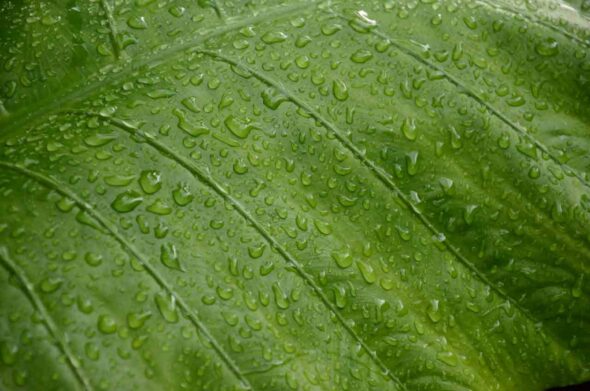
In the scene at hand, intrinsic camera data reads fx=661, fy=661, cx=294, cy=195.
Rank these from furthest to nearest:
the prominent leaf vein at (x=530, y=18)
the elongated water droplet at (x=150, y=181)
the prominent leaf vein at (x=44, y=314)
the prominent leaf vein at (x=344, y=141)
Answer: the prominent leaf vein at (x=530, y=18) < the prominent leaf vein at (x=344, y=141) < the elongated water droplet at (x=150, y=181) < the prominent leaf vein at (x=44, y=314)

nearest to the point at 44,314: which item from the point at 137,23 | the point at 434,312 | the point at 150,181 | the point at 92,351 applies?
the point at 92,351

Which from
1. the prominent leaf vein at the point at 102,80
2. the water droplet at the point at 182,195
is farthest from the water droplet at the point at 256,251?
the prominent leaf vein at the point at 102,80

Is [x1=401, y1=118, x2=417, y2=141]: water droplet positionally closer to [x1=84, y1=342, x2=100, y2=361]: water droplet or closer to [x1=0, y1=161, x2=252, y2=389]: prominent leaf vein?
[x1=0, y1=161, x2=252, y2=389]: prominent leaf vein

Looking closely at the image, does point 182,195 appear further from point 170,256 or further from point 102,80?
point 102,80

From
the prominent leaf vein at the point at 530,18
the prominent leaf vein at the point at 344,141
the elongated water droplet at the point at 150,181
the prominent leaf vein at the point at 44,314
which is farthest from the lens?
the prominent leaf vein at the point at 530,18

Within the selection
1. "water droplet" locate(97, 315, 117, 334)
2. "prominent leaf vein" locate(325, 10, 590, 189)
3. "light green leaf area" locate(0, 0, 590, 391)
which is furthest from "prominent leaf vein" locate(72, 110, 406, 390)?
"prominent leaf vein" locate(325, 10, 590, 189)

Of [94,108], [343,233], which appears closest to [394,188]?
[343,233]

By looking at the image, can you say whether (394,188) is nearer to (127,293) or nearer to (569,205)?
(569,205)

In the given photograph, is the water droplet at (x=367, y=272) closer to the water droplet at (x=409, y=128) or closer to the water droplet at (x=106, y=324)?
the water droplet at (x=409, y=128)
